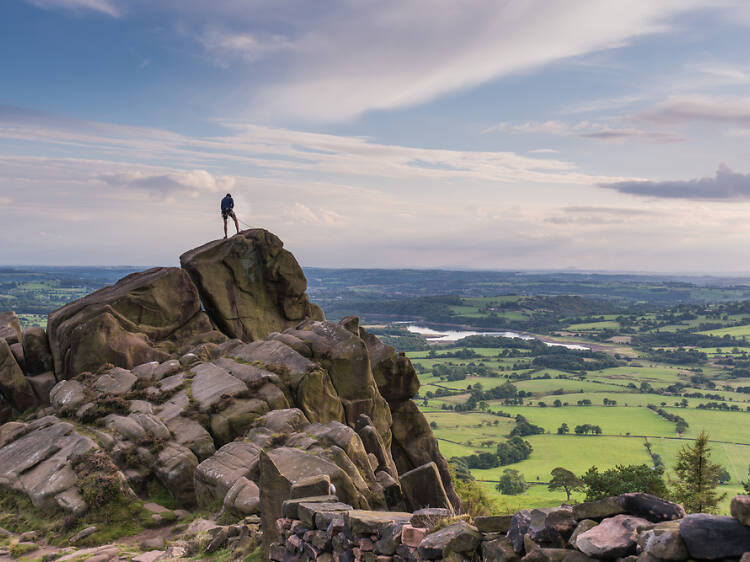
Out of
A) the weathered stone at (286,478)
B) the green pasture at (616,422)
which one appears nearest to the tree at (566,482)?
the green pasture at (616,422)

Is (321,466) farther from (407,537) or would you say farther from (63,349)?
(63,349)

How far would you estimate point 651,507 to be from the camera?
35.4 ft

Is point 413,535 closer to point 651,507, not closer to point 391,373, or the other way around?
point 651,507

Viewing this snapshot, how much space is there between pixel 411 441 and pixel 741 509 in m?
44.0

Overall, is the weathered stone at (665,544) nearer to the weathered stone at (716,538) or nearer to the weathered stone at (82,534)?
the weathered stone at (716,538)

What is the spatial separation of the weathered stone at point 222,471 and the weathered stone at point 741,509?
23330 millimetres

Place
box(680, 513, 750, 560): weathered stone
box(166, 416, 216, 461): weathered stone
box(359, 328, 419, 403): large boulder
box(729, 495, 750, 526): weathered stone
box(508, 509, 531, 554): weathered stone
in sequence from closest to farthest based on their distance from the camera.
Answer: box(729, 495, 750, 526): weathered stone, box(680, 513, 750, 560): weathered stone, box(508, 509, 531, 554): weathered stone, box(166, 416, 216, 461): weathered stone, box(359, 328, 419, 403): large boulder

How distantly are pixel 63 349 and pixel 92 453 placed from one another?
659 inches

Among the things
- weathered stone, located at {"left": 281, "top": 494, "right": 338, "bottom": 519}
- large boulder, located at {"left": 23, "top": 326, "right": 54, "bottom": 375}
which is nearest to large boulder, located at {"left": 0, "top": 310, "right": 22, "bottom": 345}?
large boulder, located at {"left": 23, "top": 326, "right": 54, "bottom": 375}

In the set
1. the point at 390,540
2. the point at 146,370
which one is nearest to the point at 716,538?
the point at 390,540

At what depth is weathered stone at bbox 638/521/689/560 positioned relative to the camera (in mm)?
9070

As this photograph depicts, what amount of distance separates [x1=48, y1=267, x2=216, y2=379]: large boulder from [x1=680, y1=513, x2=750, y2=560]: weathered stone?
4198cm

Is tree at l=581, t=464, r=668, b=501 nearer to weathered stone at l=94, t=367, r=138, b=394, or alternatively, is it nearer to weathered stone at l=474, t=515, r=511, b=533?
weathered stone at l=94, t=367, r=138, b=394

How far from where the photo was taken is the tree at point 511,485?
4892 inches
